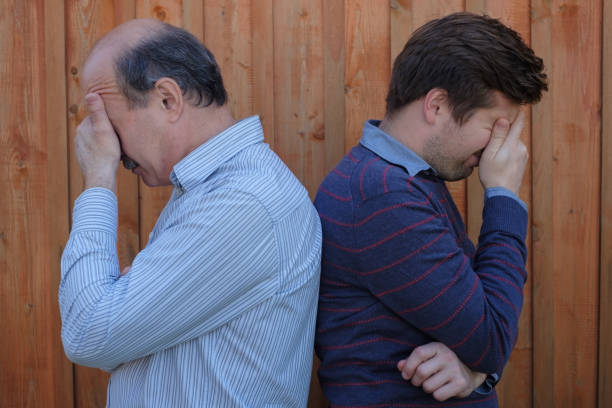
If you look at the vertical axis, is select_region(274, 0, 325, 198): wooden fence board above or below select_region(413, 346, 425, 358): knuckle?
above

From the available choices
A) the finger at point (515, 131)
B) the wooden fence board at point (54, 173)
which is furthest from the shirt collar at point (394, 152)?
the wooden fence board at point (54, 173)

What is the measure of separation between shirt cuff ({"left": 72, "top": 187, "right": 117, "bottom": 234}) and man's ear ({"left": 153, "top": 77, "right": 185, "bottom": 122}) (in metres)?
0.26

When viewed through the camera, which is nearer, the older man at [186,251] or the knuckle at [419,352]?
the older man at [186,251]

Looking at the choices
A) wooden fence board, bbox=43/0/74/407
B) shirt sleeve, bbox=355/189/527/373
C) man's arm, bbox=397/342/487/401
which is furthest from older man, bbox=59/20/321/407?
wooden fence board, bbox=43/0/74/407

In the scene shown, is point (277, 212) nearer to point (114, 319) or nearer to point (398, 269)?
point (398, 269)

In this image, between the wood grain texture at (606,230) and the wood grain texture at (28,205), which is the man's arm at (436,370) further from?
the wood grain texture at (28,205)

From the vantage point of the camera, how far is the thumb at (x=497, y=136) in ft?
5.35

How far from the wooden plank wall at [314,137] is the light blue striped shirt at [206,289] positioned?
2.46 feet

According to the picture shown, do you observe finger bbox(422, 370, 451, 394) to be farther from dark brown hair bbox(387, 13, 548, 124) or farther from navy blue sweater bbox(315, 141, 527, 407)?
dark brown hair bbox(387, 13, 548, 124)

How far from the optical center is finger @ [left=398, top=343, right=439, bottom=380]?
4.65 feet

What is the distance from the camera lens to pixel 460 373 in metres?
1.43

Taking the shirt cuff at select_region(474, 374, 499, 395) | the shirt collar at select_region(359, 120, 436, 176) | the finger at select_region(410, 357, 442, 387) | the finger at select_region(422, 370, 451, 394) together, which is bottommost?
the shirt cuff at select_region(474, 374, 499, 395)

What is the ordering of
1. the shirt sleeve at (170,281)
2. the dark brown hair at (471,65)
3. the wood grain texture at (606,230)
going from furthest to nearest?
the wood grain texture at (606,230) < the dark brown hair at (471,65) < the shirt sleeve at (170,281)

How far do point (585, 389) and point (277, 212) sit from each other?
1717 millimetres
